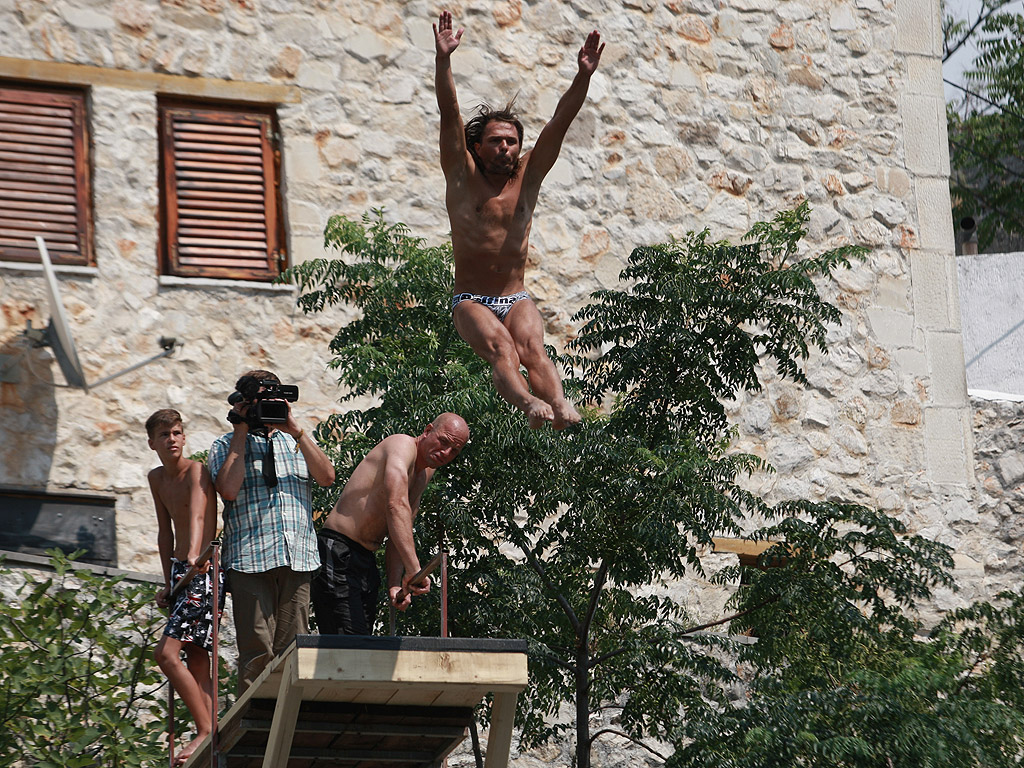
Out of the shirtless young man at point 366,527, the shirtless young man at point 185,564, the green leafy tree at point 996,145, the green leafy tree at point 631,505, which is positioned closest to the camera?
the shirtless young man at point 366,527

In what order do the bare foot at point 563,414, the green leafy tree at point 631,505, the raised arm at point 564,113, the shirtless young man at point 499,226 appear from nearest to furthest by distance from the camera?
the bare foot at point 563,414 → the raised arm at point 564,113 → the shirtless young man at point 499,226 → the green leafy tree at point 631,505

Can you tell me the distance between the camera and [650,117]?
12023mm

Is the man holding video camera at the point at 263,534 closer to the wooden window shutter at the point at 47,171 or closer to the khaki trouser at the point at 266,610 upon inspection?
the khaki trouser at the point at 266,610

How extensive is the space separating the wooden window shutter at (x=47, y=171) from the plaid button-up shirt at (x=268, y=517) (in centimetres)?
419

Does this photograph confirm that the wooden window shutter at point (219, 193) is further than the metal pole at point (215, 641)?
Yes

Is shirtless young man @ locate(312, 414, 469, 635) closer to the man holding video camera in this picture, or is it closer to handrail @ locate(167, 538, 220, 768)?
the man holding video camera

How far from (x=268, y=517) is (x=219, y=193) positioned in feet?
15.6

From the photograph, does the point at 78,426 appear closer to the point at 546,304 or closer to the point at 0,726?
the point at 0,726

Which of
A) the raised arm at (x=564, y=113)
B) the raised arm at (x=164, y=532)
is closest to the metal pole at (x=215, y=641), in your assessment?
the raised arm at (x=164, y=532)

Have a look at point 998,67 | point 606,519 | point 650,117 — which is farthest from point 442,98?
point 998,67

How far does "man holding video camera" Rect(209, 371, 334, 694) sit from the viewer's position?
6523mm

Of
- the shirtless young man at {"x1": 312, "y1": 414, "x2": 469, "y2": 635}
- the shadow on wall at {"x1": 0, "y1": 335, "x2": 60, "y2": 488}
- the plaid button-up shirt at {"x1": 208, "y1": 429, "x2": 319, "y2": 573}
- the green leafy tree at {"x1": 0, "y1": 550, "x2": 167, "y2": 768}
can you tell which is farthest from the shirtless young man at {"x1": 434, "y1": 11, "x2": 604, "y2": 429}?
the shadow on wall at {"x1": 0, "y1": 335, "x2": 60, "y2": 488}

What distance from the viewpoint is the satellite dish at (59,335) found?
31.2 feet

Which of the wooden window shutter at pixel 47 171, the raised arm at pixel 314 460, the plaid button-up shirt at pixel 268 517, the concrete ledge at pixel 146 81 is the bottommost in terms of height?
the plaid button-up shirt at pixel 268 517
